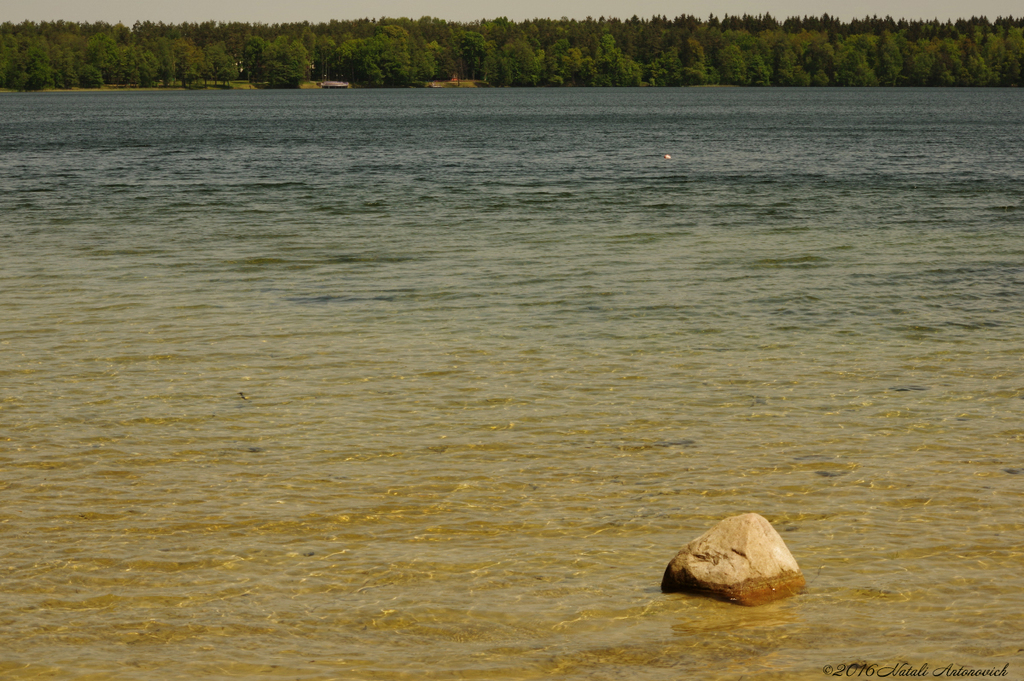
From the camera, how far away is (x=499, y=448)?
12.4 metres

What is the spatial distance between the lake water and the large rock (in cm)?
17

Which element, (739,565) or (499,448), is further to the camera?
(499,448)

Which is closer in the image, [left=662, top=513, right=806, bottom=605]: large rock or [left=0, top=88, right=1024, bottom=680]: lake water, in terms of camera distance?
[left=0, top=88, right=1024, bottom=680]: lake water

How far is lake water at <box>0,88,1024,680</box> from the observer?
802cm

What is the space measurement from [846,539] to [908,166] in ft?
175

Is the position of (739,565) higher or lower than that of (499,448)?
higher

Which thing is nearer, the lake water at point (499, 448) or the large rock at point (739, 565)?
the lake water at point (499, 448)

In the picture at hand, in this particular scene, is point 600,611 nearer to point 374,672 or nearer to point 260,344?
point 374,672

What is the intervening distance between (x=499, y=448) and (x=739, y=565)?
14.8 ft

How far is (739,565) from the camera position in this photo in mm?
8438

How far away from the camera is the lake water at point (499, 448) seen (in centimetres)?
802

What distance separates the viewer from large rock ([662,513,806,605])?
27.7ft

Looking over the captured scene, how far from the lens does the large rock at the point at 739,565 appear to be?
845 cm

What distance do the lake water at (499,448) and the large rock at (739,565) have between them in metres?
0.17
